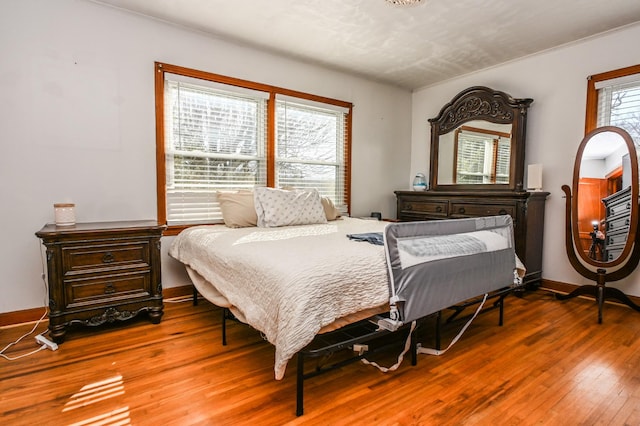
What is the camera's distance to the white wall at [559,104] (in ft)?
10.6

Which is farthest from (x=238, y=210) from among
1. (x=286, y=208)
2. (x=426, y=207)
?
(x=426, y=207)

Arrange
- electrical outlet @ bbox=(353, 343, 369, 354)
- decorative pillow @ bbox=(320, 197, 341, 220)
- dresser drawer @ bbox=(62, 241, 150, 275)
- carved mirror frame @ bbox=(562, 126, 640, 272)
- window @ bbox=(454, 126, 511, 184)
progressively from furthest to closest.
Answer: window @ bbox=(454, 126, 511, 184)
decorative pillow @ bbox=(320, 197, 341, 220)
carved mirror frame @ bbox=(562, 126, 640, 272)
dresser drawer @ bbox=(62, 241, 150, 275)
electrical outlet @ bbox=(353, 343, 369, 354)

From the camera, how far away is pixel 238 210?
10.3ft

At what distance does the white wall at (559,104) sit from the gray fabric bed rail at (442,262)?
1.67m

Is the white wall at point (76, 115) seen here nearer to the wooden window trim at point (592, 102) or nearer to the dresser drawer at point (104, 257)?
the dresser drawer at point (104, 257)

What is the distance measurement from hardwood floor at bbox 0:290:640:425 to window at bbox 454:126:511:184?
1.93 metres

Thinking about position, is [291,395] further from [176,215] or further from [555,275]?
[555,275]

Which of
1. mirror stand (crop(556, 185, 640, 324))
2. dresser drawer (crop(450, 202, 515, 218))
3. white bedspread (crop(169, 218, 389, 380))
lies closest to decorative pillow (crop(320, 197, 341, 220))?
white bedspread (crop(169, 218, 389, 380))

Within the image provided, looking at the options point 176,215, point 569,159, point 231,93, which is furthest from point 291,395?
point 569,159

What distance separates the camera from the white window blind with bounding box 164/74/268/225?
323cm

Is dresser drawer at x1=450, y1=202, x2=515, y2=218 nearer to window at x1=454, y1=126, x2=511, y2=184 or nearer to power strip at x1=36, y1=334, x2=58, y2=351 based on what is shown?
window at x1=454, y1=126, x2=511, y2=184

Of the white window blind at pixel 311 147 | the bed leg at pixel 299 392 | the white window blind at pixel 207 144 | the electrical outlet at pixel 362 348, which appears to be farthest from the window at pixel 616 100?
the bed leg at pixel 299 392

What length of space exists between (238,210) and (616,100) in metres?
3.70

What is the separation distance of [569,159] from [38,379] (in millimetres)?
4684
